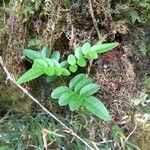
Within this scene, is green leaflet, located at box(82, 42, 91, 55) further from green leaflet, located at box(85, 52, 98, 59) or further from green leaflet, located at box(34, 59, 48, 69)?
green leaflet, located at box(34, 59, 48, 69)

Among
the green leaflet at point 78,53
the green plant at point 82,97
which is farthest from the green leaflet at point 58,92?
the green leaflet at point 78,53

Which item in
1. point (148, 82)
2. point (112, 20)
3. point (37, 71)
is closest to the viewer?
point (37, 71)

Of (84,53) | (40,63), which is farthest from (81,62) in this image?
(40,63)

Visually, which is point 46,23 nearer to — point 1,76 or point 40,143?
point 1,76

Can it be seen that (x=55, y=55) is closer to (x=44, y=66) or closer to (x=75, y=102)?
(x=44, y=66)

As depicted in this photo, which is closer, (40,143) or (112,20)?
(40,143)

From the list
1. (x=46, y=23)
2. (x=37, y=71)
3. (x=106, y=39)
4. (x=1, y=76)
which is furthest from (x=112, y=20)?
(x=1, y=76)

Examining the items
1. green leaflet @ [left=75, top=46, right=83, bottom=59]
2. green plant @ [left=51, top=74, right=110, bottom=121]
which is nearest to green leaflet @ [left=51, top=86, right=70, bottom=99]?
green plant @ [left=51, top=74, right=110, bottom=121]

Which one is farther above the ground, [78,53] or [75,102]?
[78,53]
